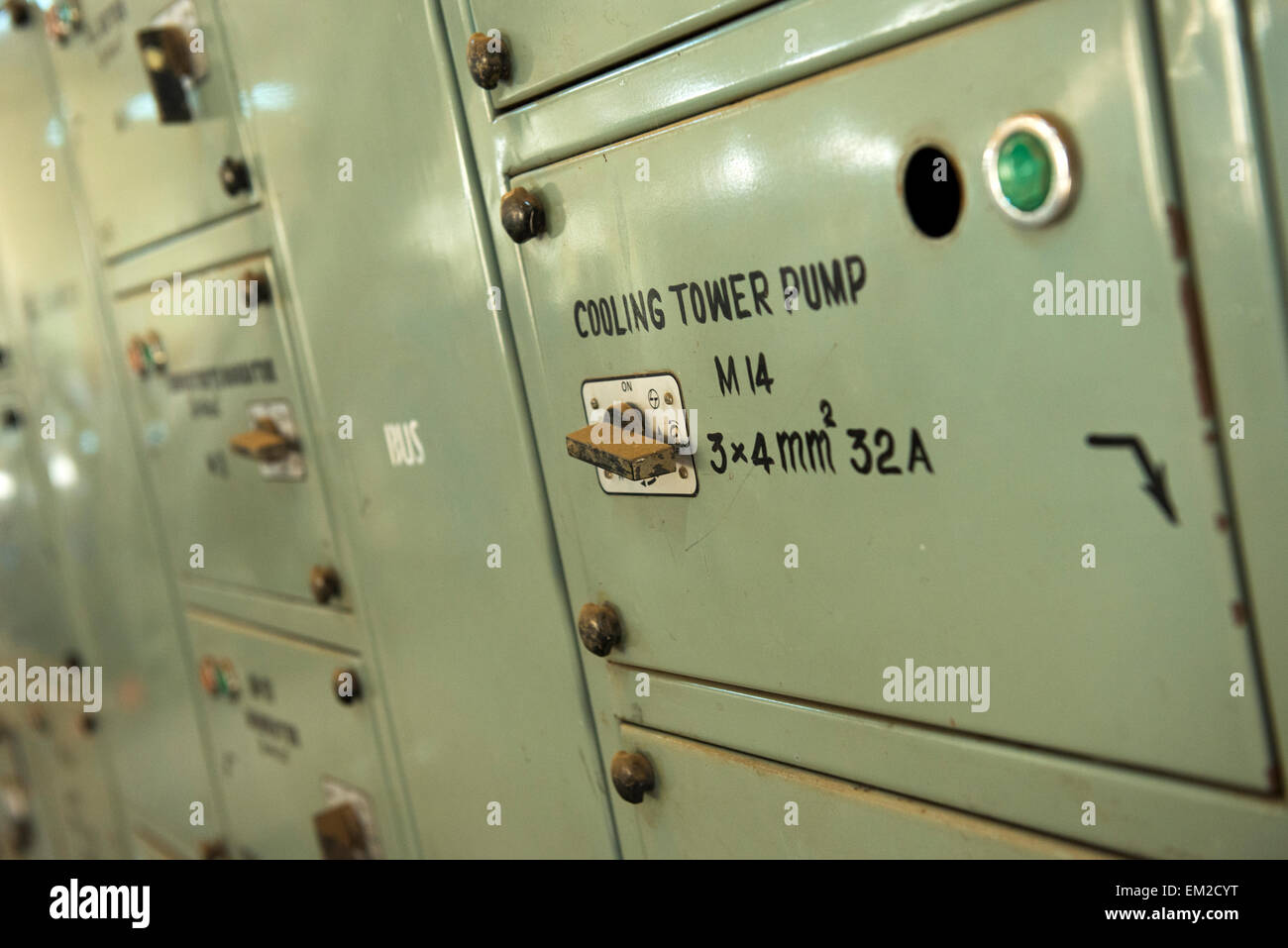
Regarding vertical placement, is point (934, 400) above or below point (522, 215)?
below

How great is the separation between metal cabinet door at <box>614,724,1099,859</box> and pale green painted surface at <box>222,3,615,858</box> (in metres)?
0.11

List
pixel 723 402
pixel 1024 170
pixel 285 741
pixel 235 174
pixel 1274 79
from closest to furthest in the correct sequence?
pixel 1274 79 → pixel 1024 170 → pixel 723 402 → pixel 235 174 → pixel 285 741

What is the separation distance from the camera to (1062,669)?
2.47 ft

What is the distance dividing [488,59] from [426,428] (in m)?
0.50

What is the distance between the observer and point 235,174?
4.86 feet

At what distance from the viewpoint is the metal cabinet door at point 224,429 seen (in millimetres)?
1589

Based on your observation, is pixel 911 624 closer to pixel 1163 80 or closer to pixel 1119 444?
pixel 1119 444

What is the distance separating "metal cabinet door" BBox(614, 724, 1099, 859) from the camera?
33.9 inches

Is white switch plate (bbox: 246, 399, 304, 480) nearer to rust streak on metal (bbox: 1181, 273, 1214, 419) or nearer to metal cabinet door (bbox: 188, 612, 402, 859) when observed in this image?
metal cabinet door (bbox: 188, 612, 402, 859)

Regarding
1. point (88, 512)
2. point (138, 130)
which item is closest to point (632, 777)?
point (138, 130)

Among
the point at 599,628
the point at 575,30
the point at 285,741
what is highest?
the point at 575,30

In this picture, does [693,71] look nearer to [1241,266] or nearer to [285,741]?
[1241,266]

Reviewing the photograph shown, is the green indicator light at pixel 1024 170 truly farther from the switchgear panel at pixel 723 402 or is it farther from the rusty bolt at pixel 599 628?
the rusty bolt at pixel 599 628
